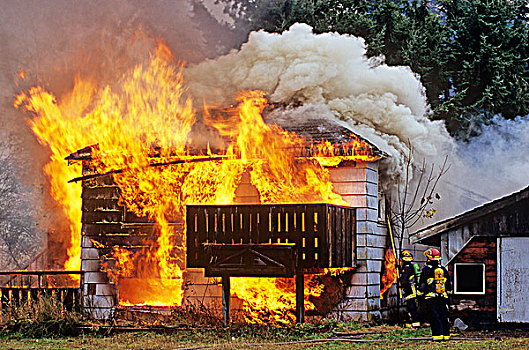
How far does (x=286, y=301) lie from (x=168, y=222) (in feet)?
11.8

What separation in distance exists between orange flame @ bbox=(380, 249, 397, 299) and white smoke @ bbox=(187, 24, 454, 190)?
1.93 m

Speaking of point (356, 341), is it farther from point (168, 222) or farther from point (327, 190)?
point (168, 222)

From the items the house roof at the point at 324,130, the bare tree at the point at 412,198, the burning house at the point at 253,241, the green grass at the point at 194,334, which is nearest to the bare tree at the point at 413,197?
the bare tree at the point at 412,198

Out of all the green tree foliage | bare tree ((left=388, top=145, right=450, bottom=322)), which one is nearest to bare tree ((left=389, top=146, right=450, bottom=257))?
bare tree ((left=388, top=145, right=450, bottom=322))

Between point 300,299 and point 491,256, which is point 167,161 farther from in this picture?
point 491,256

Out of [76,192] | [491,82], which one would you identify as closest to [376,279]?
[76,192]

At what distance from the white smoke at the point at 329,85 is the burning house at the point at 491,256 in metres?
3.30

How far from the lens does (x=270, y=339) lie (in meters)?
19.9

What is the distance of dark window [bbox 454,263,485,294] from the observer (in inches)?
861

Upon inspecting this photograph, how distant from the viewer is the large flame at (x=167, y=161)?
76.9 feet

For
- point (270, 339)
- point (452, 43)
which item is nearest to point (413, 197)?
point (270, 339)

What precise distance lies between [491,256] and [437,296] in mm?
3078

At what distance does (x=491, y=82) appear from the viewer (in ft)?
112

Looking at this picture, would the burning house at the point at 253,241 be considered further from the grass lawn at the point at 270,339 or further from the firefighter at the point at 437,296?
the firefighter at the point at 437,296
